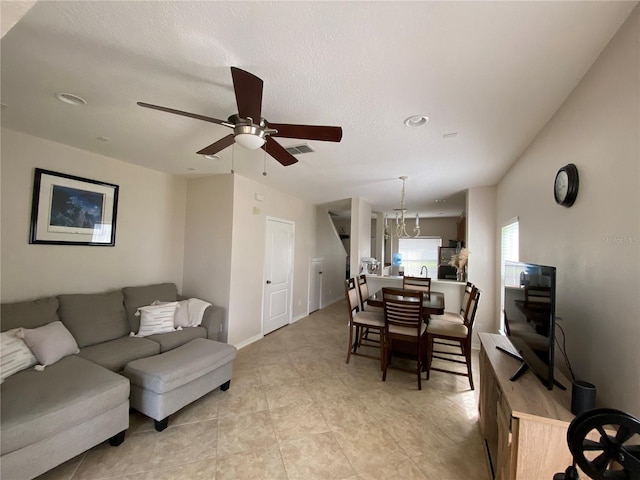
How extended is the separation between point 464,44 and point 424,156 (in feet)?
5.29

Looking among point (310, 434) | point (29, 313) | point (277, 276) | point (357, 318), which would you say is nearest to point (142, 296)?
point (29, 313)

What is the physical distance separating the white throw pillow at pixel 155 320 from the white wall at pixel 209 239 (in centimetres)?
71

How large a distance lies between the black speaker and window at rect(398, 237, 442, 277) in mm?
7490

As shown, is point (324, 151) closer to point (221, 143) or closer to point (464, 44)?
point (221, 143)

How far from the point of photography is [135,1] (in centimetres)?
111

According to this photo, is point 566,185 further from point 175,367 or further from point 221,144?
point 175,367

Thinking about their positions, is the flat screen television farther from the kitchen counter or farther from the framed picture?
the framed picture

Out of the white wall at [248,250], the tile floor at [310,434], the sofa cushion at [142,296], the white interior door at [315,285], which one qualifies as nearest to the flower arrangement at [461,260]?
the tile floor at [310,434]

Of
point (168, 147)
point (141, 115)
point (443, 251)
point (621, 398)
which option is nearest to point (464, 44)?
point (621, 398)

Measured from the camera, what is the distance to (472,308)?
9.37 feet

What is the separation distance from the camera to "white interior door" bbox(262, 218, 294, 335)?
445cm

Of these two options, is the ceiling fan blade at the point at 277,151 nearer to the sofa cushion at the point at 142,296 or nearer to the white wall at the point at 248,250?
the white wall at the point at 248,250

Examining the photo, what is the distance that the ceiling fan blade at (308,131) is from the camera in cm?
163

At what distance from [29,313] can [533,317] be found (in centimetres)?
399
